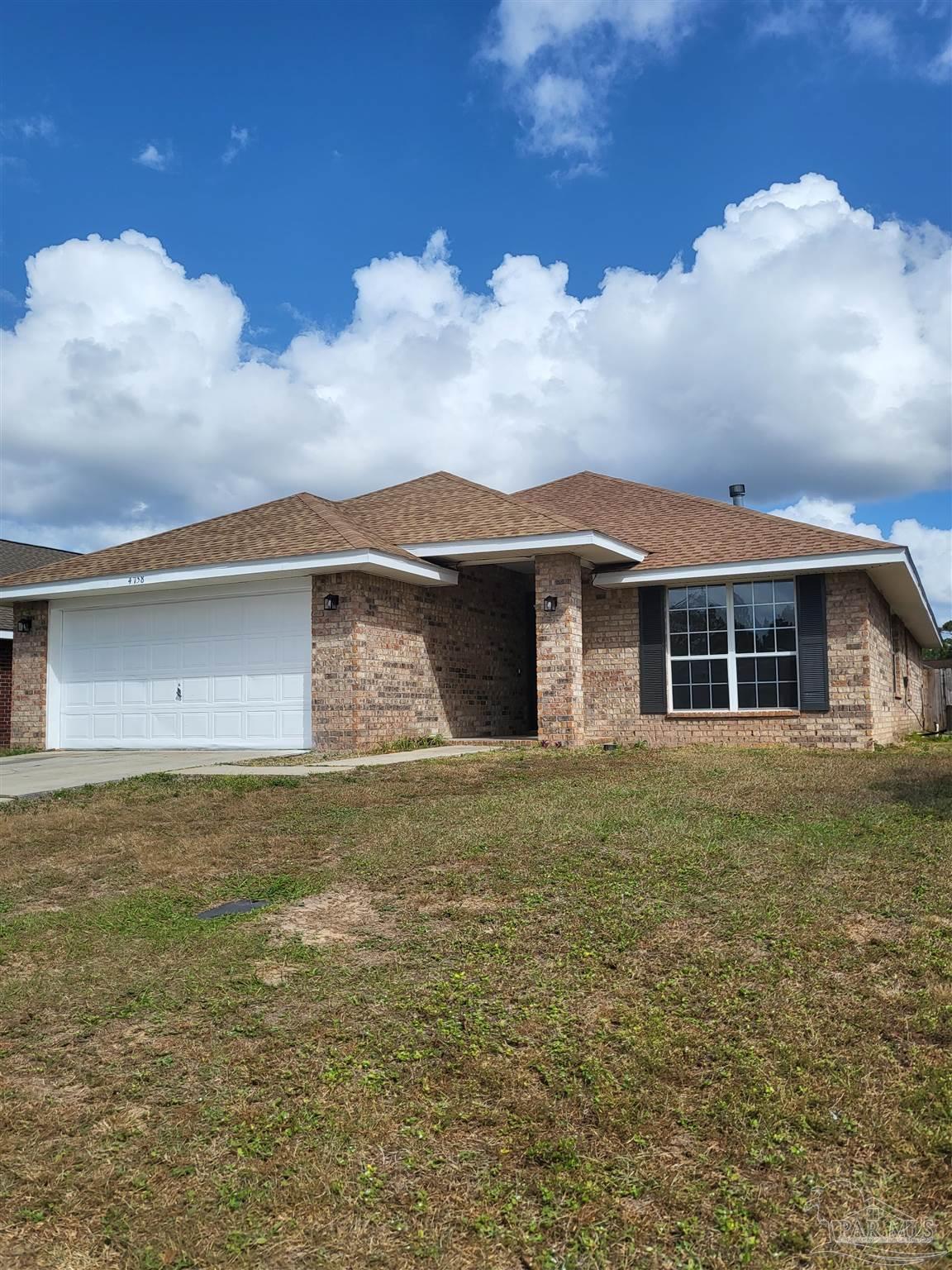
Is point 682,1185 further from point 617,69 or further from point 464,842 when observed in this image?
point 617,69

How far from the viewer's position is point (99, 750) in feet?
51.1

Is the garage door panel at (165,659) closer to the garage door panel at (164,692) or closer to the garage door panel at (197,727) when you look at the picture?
the garage door panel at (164,692)

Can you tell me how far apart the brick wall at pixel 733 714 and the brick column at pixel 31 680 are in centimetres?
936

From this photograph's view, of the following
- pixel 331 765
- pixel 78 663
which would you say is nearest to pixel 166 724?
pixel 78 663

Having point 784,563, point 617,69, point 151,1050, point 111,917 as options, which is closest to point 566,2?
point 617,69

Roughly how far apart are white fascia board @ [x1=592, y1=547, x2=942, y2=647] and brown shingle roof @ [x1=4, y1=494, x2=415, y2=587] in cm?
354

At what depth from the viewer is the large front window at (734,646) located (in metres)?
14.3

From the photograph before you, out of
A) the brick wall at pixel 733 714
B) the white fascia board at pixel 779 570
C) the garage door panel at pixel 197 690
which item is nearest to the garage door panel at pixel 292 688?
the garage door panel at pixel 197 690

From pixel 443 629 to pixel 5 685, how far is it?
33.4ft

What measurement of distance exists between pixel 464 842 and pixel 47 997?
3.14 metres

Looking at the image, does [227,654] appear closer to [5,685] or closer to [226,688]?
[226,688]

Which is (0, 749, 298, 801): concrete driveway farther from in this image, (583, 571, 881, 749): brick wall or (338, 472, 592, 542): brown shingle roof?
(583, 571, 881, 749): brick wall

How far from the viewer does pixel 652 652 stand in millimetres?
14930

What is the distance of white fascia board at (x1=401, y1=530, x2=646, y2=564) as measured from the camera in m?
13.9
